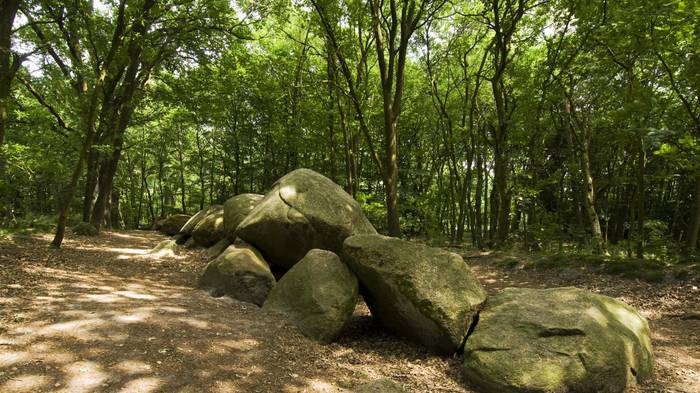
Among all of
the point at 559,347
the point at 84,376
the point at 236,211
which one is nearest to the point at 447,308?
the point at 559,347

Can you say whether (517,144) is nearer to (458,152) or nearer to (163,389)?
(458,152)

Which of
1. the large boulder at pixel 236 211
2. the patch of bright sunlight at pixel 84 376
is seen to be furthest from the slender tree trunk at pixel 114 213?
the patch of bright sunlight at pixel 84 376

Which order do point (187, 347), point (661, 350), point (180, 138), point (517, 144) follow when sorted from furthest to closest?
point (180, 138) → point (517, 144) → point (661, 350) → point (187, 347)

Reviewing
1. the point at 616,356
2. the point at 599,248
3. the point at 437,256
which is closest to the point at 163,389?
the point at 437,256

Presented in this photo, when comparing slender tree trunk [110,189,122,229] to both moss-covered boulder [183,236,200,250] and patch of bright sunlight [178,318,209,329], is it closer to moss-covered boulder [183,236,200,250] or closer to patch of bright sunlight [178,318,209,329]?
moss-covered boulder [183,236,200,250]

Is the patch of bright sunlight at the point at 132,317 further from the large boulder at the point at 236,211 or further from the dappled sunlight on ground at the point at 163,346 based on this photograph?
the large boulder at the point at 236,211

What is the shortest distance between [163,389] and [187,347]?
3.33 ft

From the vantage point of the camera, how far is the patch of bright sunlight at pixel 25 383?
3566 mm

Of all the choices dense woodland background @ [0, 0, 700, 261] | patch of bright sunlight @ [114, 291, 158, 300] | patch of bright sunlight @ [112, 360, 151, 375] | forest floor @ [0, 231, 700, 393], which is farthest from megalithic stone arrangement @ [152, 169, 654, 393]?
dense woodland background @ [0, 0, 700, 261]

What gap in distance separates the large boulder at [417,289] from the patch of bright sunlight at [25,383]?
14.7 feet

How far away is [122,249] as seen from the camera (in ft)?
43.8

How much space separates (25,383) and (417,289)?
16.0 ft

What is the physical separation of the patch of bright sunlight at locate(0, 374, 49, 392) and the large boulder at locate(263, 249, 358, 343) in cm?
343

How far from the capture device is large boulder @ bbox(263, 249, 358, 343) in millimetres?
6473
